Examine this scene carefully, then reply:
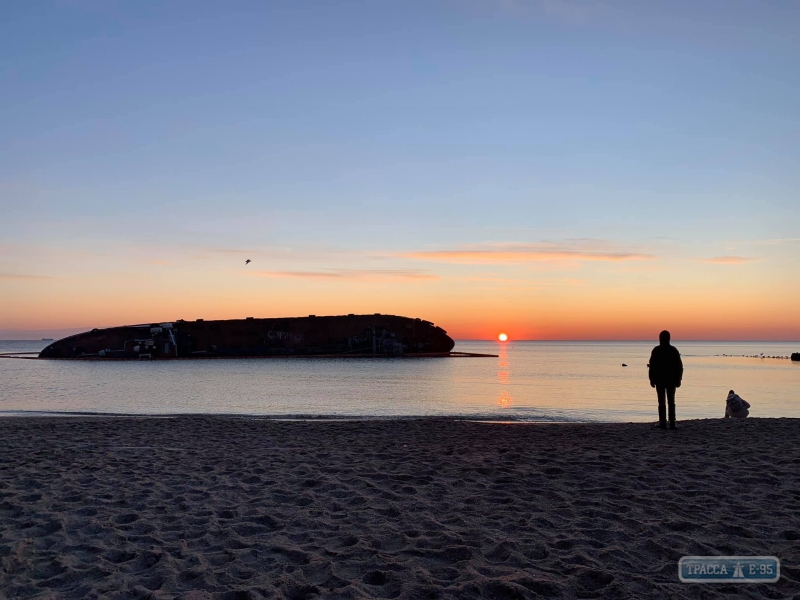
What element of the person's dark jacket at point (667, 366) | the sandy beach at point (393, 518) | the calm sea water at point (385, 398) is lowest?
the calm sea water at point (385, 398)

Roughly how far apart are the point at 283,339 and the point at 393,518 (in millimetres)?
65707

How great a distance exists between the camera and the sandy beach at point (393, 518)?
4285 mm

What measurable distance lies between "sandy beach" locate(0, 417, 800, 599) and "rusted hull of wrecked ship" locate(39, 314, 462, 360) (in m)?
58.9

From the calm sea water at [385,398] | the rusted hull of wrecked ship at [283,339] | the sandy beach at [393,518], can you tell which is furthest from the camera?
the rusted hull of wrecked ship at [283,339]

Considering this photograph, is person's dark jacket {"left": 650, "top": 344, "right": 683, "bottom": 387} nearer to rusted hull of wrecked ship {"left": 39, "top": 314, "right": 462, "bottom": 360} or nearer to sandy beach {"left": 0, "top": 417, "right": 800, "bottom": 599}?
sandy beach {"left": 0, "top": 417, "right": 800, "bottom": 599}

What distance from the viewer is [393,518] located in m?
5.73

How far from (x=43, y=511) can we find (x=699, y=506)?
6265 mm

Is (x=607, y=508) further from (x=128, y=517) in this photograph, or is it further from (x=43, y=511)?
(x=43, y=511)

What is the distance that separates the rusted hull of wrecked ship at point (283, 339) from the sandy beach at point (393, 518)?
193 feet

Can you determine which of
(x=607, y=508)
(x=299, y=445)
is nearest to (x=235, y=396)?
(x=299, y=445)

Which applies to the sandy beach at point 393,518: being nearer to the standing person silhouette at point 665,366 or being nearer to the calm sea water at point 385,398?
the standing person silhouette at point 665,366

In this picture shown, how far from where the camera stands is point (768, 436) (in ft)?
34.9

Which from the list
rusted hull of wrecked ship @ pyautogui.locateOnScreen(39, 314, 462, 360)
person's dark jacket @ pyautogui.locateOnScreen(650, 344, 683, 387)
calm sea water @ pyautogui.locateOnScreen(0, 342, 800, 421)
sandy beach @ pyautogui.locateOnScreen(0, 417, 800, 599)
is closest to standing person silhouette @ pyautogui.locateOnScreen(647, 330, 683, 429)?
person's dark jacket @ pyautogui.locateOnScreen(650, 344, 683, 387)

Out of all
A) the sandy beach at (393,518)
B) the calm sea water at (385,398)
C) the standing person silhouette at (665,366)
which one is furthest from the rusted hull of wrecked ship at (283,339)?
the sandy beach at (393,518)
